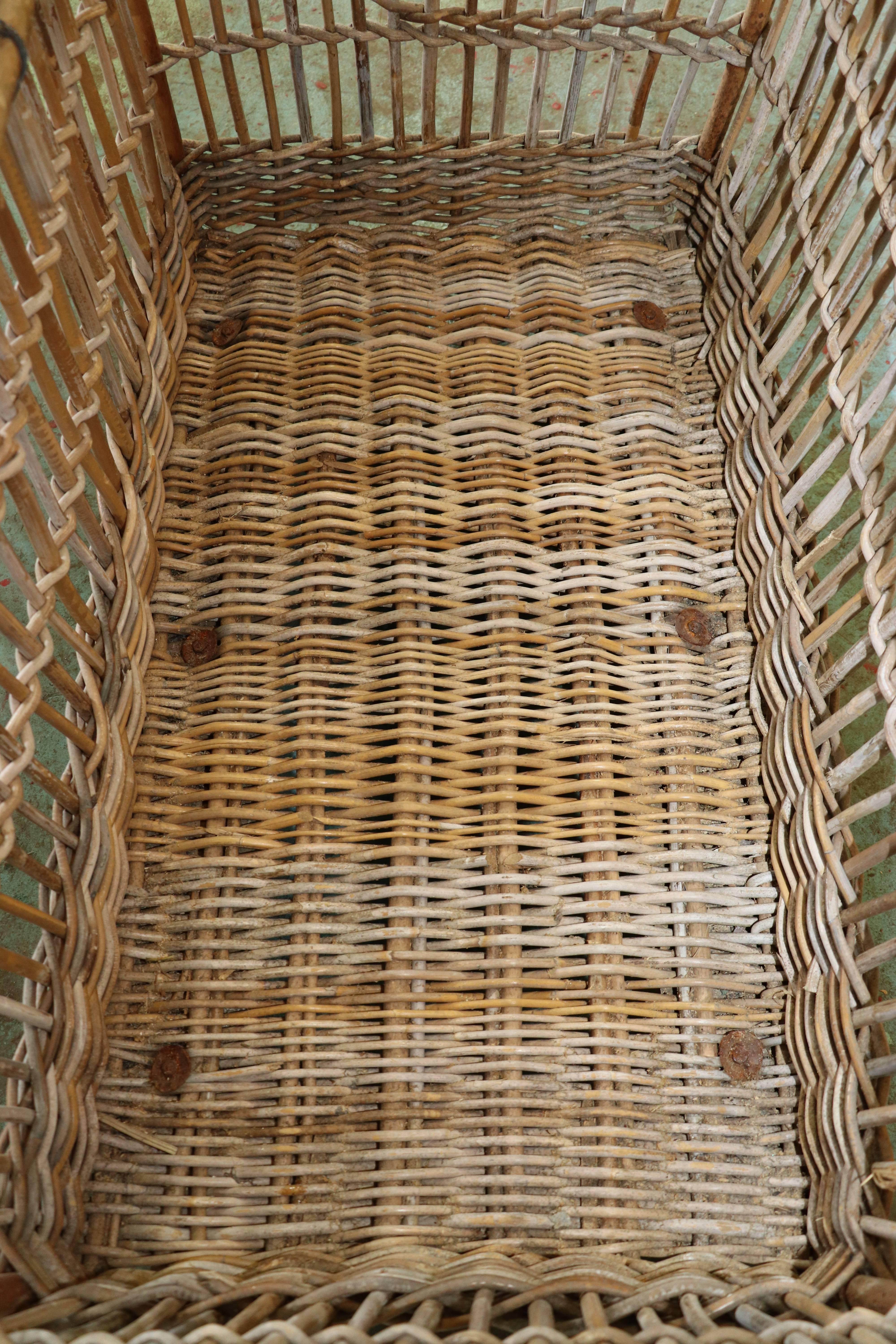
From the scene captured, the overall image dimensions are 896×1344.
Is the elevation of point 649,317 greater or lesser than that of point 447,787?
greater

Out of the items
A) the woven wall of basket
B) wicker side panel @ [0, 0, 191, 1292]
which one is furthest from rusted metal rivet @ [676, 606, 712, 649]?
wicker side panel @ [0, 0, 191, 1292]

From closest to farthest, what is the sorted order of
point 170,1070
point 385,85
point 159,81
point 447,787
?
1. point 170,1070
2. point 447,787
3. point 159,81
4. point 385,85

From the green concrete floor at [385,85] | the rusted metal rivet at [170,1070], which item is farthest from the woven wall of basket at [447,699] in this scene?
the green concrete floor at [385,85]

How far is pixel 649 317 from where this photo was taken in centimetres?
115

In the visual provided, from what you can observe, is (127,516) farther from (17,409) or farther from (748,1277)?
(748,1277)

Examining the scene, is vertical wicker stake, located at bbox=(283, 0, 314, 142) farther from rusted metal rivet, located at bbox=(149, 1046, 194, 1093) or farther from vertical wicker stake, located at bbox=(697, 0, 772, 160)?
rusted metal rivet, located at bbox=(149, 1046, 194, 1093)

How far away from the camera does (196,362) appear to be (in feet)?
3.67

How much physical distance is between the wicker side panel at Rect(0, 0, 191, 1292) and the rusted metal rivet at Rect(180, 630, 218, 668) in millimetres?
43

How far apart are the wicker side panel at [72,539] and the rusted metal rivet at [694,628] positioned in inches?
19.7

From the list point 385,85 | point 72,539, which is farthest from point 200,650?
point 385,85

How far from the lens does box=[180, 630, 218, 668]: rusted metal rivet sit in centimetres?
96

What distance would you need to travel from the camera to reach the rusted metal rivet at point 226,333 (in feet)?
3.75

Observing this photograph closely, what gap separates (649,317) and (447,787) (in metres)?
0.60

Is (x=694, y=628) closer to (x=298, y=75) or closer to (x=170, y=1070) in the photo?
(x=170, y=1070)
